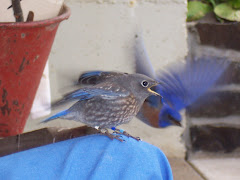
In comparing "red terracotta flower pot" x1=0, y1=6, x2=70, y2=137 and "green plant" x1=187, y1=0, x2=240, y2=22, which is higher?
"red terracotta flower pot" x1=0, y1=6, x2=70, y2=137

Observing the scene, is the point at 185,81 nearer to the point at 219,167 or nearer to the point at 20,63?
the point at 20,63

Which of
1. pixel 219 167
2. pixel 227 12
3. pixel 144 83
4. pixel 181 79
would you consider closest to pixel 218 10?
pixel 227 12

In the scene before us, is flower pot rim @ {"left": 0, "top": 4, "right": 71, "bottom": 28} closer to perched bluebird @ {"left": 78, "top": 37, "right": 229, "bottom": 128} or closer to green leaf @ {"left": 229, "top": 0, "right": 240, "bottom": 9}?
Answer: perched bluebird @ {"left": 78, "top": 37, "right": 229, "bottom": 128}

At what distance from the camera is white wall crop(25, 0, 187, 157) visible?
7.67 ft

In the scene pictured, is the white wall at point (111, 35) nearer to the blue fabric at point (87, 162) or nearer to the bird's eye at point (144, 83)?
the bird's eye at point (144, 83)

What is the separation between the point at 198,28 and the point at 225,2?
1.18 feet

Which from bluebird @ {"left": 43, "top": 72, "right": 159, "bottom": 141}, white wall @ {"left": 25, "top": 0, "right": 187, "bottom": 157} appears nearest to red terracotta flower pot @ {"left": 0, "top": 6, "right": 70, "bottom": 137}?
bluebird @ {"left": 43, "top": 72, "right": 159, "bottom": 141}

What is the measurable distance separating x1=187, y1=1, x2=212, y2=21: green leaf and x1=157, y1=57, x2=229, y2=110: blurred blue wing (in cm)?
99

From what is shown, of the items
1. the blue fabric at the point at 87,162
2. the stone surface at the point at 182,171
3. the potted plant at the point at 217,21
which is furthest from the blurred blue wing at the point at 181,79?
the stone surface at the point at 182,171

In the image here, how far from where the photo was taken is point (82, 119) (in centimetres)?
147

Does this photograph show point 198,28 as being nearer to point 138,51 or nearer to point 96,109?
point 138,51

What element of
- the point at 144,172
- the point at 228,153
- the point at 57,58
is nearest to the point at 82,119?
the point at 144,172

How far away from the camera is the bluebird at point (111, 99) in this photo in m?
1.40

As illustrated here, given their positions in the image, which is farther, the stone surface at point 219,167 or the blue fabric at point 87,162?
the stone surface at point 219,167
